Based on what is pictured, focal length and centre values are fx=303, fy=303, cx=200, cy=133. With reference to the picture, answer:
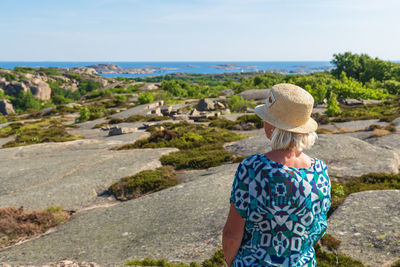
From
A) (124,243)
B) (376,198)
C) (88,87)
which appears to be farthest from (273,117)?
(88,87)

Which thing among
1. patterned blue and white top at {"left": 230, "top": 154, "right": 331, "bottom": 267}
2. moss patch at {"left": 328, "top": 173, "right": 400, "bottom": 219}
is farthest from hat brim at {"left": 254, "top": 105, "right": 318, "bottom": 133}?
moss patch at {"left": 328, "top": 173, "right": 400, "bottom": 219}

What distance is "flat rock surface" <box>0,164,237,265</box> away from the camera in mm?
7438

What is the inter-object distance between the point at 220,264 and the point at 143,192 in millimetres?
7370

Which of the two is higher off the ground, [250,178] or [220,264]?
[250,178]

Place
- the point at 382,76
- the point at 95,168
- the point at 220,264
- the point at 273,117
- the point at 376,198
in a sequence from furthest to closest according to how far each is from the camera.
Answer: the point at 382,76, the point at 95,168, the point at 376,198, the point at 220,264, the point at 273,117

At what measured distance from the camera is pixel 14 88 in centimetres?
12131

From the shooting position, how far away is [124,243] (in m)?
8.22

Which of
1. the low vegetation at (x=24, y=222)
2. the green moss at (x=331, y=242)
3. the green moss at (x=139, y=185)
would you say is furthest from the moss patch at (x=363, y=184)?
the low vegetation at (x=24, y=222)

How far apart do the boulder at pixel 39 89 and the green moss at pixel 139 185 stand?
12601 centimetres

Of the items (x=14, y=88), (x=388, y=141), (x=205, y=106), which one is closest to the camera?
(x=388, y=141)

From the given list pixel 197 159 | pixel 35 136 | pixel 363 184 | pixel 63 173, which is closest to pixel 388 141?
pixel 363 184

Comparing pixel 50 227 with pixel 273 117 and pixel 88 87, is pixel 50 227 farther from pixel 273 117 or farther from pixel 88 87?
pixel 88 87

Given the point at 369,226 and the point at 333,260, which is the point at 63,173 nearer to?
the point at 333,260

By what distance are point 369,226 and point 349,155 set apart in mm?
7644
